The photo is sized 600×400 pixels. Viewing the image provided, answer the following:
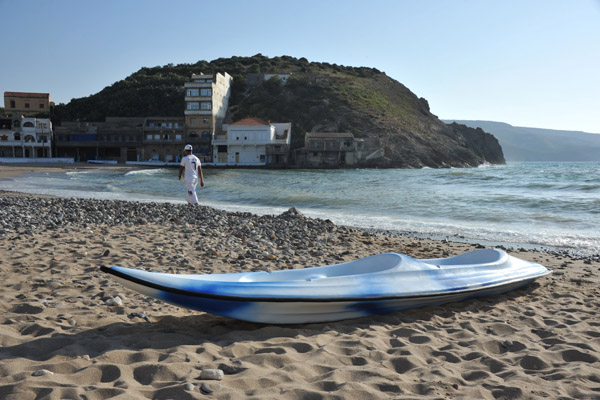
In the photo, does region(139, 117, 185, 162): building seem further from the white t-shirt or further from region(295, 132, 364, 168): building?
the white t-shirt

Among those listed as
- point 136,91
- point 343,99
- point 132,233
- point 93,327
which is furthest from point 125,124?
point 93,327

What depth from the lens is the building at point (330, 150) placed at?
6538cm

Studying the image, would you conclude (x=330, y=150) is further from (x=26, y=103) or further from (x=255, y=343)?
(x=255, y=343)

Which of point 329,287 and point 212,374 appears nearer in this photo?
point 212,374

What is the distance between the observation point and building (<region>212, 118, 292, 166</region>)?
63438 millimetres

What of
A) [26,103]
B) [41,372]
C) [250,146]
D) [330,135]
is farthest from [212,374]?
[26,103]

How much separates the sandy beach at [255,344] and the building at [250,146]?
57.7m

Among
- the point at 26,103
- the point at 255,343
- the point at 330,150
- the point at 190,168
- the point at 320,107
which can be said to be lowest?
the point at 255,343

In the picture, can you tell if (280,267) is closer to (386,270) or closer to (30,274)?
(386,270)

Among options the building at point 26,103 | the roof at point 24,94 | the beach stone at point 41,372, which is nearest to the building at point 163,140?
the building at point 26,103

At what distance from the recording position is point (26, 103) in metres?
72.6

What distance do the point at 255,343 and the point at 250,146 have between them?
61649mm

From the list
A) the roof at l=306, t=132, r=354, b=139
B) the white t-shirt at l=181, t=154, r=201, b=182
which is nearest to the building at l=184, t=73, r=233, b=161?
the roof at l=306, t=132, r=354, b=139

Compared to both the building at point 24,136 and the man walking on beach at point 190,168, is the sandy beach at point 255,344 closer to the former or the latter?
the man walking on beach at point 190,168
